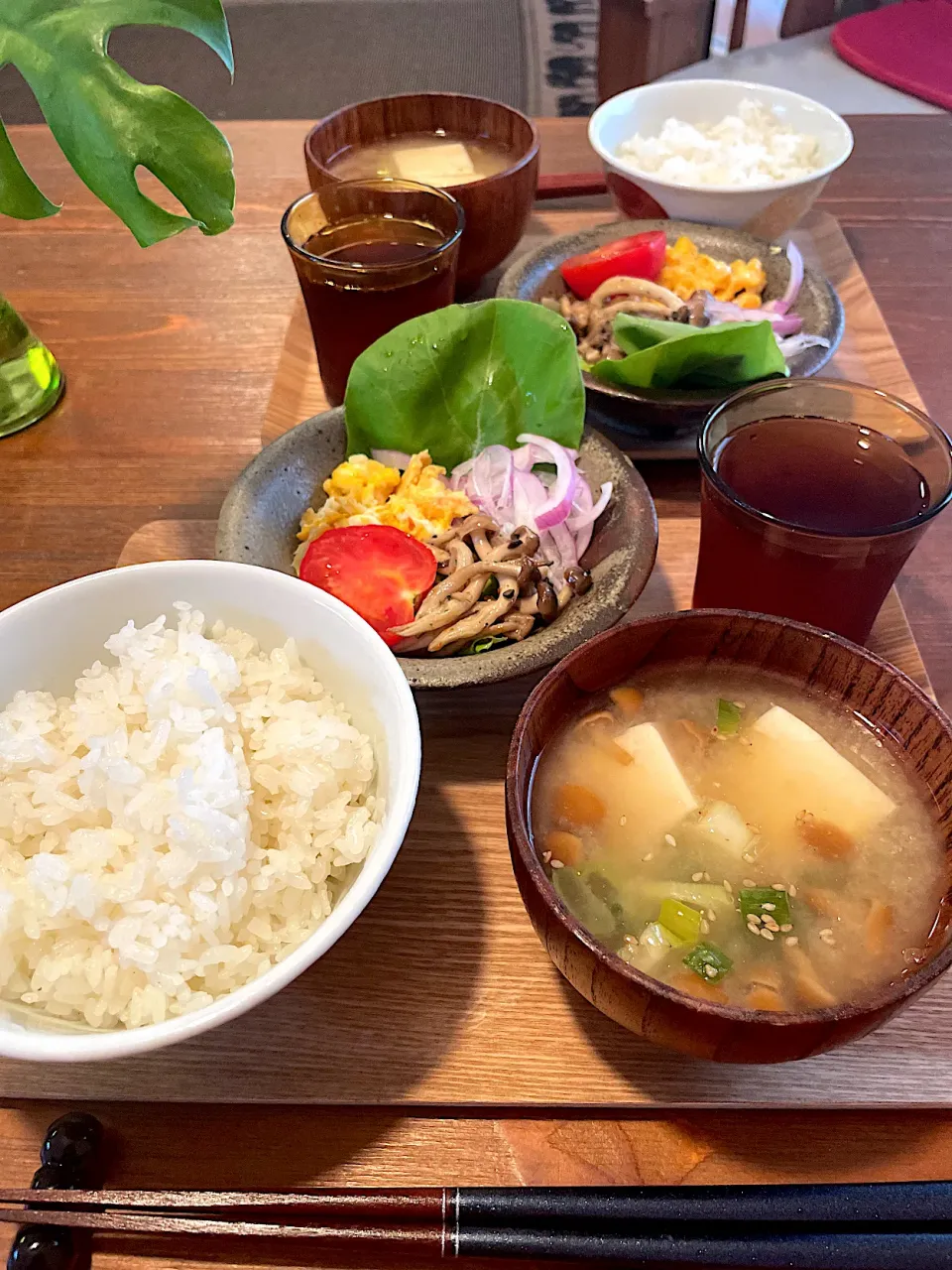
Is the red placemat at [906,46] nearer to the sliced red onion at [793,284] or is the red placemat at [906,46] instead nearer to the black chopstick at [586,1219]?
the sliced red onion at [793,284]

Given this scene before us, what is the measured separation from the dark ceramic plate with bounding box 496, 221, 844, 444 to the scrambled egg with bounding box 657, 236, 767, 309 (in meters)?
0.05

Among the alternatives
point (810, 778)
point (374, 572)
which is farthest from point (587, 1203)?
point (374, 572)

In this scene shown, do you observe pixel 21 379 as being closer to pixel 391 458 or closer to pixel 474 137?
pixel 391 458

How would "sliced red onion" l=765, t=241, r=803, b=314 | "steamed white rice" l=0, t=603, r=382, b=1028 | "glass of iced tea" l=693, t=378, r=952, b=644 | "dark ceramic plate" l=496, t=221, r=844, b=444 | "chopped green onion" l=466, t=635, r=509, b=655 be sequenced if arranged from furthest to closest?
"sliced red onion" l=765, t=241, r=803, b=314, "dark ceramic plate" l=496, t=221, r=844, b=444, "chopped green onion" l=466, t=635, r=509, b=655, "glass of iced tea" l=693, t=378, r=952, b=644, "steamed white rice" l=0, t=603, r=382, b=1028

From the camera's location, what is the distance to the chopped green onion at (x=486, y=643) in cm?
146

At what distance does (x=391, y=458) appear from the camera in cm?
176

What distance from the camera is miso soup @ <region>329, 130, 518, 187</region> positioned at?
2385 millimetres

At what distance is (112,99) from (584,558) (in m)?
0.98

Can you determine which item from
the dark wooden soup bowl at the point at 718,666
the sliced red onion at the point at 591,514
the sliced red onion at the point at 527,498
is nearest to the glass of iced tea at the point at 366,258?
the sliced red onion at the point at 527,498

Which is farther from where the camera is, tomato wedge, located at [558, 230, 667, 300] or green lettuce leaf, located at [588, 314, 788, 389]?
tomato wedge, located at [558, 230, 667, 300]

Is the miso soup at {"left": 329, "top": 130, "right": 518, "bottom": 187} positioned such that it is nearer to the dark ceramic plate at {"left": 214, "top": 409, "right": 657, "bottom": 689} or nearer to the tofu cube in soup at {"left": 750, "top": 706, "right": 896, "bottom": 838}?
the dark ceramic plate at {"left": 214, "top": 409, "right": 657, "bottom": 689}

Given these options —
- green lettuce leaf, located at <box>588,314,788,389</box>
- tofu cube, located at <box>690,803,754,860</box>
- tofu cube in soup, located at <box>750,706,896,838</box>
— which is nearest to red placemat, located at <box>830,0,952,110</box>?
green lettuce leaf, located at <box>588,314,788,389</box>

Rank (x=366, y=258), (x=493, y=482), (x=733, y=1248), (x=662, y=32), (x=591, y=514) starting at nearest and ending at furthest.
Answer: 1. (x=733, y=1248)
2. (x=591, y=514)
3. (x=493, y=482)
4. (x=366, y=258)
5. (x=662, y=32)

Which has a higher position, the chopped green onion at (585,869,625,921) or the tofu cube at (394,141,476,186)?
the tofu cube at (394,141,476,186)
